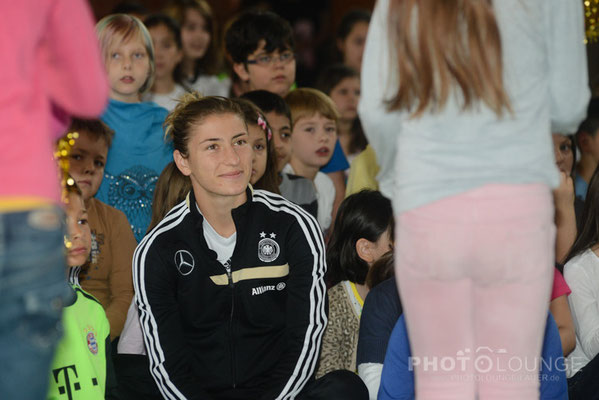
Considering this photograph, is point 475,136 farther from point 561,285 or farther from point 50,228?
point 561,285

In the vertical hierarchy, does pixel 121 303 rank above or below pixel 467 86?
below

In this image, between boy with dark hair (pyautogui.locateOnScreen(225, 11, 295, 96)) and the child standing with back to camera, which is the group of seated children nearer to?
the child standing with back to camera

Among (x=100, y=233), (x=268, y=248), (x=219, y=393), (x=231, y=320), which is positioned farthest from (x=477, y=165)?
(x=100, y=233)

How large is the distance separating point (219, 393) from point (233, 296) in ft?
1.09

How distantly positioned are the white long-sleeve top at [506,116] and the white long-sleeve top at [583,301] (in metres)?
1.29

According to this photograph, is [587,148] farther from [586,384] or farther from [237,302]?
[237,302]

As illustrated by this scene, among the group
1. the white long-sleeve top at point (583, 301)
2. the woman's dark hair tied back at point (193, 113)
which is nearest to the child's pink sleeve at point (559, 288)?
the white long-sleeve top at point (583, 301)

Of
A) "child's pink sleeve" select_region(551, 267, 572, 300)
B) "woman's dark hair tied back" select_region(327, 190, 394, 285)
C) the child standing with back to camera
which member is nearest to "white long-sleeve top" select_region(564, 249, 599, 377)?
"child's pink sleeve" select_region(551, 267, 572, 300)

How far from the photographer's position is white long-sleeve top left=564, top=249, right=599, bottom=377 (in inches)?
120

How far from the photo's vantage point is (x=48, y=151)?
1.70 m

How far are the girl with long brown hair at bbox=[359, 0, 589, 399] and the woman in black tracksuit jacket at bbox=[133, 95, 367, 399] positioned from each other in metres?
0.96

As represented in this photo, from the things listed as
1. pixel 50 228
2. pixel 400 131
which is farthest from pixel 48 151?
pixel 400 131

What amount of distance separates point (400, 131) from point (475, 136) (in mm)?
179

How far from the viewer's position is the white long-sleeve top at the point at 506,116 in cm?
186
